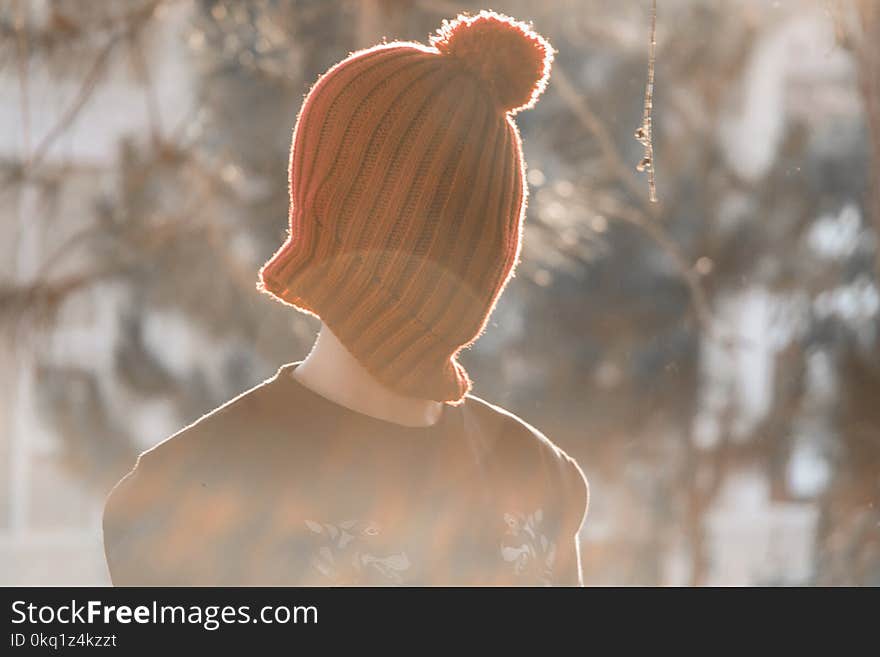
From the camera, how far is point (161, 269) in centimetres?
267

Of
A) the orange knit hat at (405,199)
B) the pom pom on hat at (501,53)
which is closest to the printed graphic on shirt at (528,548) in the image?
the orange knit hat at (405,199)

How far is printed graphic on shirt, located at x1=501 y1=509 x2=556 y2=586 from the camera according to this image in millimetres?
798

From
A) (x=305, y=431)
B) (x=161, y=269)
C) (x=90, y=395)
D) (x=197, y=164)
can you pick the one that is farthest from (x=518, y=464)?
(x=90, y=395)

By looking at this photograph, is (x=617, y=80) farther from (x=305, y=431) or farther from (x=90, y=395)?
(x=305, y=431)

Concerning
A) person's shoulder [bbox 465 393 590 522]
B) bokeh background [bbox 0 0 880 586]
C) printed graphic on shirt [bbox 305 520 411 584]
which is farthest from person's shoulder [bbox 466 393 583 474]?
bokeh background [bbox 0 0 880 586]

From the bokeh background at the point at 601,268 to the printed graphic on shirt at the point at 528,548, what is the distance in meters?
1.18

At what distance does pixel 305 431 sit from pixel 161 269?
2031 mm

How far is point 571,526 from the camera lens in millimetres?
858

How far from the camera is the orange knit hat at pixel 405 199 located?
0.74 metres

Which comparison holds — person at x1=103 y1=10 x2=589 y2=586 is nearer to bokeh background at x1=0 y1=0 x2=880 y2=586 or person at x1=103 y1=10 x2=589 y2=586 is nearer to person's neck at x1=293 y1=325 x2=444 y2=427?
person's neck at x1=293 y1=325 x2=444 y2=427

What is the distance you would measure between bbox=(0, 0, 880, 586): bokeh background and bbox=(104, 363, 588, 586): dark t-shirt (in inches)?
47.7

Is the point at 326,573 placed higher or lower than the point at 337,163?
lower

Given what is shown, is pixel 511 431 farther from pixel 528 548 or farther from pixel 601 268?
pixel 601 268

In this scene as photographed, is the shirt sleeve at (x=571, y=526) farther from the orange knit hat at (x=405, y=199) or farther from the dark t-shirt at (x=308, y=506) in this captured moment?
the orange knit hat at (x=405, y=199)
